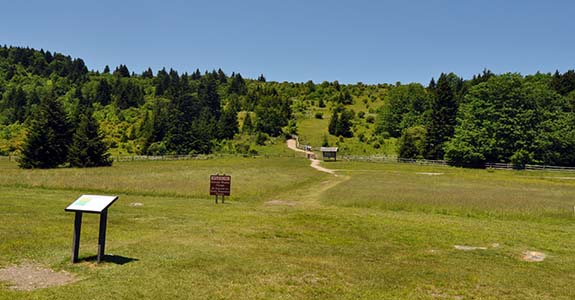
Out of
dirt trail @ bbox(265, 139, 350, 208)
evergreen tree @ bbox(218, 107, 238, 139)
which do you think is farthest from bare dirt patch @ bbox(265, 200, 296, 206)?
evergreen tree @ bbox(218, 107, 238, 139)

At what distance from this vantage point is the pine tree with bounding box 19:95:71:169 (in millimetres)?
65062

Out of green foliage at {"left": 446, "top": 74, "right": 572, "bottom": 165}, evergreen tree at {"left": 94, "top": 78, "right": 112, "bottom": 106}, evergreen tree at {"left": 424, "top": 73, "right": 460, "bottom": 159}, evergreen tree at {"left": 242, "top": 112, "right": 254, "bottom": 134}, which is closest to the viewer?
green foliage at {"left": 446, "top": 74, "right": 572, "bottom": 165}

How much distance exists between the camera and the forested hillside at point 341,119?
254 feet

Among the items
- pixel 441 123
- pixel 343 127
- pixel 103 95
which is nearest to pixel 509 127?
pixel 441 123

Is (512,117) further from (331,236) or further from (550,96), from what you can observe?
(331,236)

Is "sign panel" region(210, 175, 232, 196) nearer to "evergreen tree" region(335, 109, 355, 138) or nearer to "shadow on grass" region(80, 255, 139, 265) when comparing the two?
"shadow on grass" region(80, 255, 139, 265)

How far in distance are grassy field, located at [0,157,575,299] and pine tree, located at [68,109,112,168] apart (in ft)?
126

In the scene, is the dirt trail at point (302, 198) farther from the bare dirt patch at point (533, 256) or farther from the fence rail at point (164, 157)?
the fence rail at point (164, 157)

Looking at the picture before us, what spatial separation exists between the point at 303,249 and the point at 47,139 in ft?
A: 208

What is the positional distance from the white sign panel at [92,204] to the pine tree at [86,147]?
59.0 metres

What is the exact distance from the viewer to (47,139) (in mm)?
66250

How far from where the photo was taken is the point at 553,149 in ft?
257

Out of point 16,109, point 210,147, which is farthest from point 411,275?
point 16,109

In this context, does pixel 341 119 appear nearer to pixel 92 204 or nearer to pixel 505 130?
pixel 505 130
